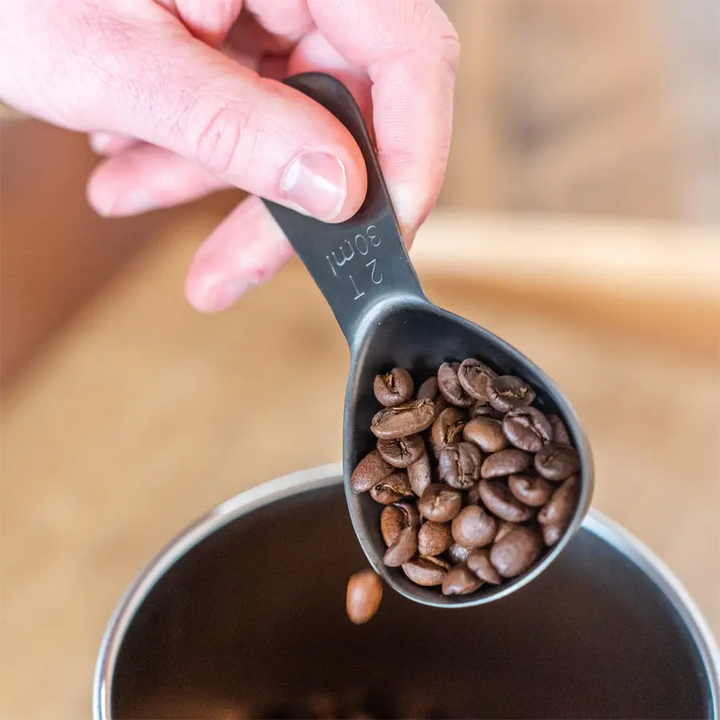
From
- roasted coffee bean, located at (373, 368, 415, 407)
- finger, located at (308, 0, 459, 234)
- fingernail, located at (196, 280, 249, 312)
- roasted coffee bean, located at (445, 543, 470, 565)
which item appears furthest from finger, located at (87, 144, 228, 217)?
roasted coffee bean, located at (445, 543, 470, 565)

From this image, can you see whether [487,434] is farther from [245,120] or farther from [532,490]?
[245,120]

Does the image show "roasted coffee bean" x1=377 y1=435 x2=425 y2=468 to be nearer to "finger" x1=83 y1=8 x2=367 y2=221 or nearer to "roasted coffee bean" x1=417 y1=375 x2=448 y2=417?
"roasted coffee bean" x1=417 y1=375 x2=448 y2=417

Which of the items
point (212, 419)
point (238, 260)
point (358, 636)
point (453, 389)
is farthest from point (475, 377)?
point (212, 419)

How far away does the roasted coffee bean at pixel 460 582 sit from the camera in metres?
0.49

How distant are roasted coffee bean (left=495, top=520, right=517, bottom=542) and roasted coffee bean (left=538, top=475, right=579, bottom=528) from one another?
28 millimetres

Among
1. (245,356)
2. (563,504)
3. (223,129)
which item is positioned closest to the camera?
(563,504)

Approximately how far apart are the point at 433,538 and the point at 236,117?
33 centimetres

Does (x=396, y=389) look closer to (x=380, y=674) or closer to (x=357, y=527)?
(x=357, y=527)

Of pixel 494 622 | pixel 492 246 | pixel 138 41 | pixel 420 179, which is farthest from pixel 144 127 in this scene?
pixel 492 246

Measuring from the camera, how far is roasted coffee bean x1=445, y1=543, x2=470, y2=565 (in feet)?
1.70

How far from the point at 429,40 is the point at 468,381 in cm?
32

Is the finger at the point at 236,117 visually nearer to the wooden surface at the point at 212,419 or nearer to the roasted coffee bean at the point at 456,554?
the roasted coffee bean at the point at 456,554

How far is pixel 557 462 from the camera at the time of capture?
1.57ft

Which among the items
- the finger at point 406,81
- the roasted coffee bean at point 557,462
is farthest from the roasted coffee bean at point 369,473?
the finger at point 406,81
